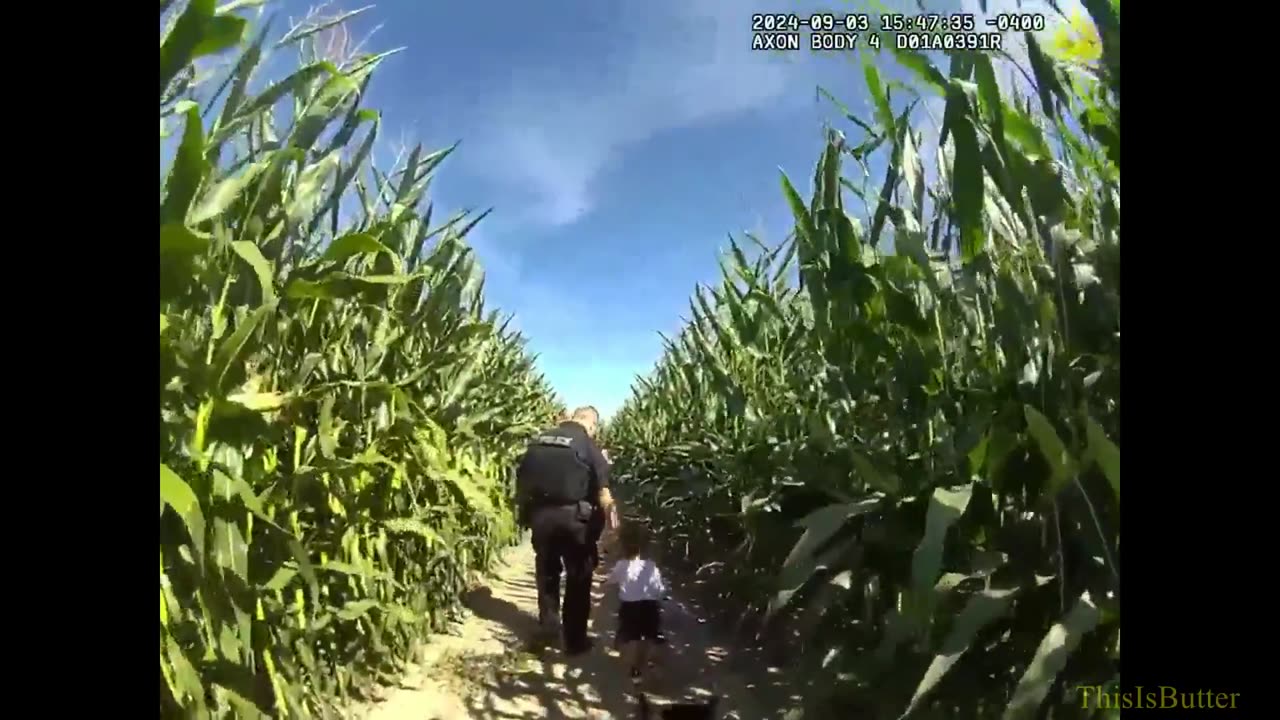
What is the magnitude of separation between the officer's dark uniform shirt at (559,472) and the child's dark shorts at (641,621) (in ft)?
2.01

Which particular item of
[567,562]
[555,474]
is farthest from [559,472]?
[567,562]

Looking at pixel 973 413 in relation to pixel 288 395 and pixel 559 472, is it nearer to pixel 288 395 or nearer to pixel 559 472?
pixel 288 395

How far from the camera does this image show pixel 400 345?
2600mm

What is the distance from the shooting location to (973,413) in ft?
4.63

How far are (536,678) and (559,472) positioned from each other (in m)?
0.87

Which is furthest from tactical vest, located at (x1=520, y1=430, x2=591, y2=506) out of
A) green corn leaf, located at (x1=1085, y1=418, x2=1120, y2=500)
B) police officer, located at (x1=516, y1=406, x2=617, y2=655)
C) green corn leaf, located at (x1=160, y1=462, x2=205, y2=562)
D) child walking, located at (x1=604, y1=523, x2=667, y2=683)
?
green corn leaf, located at (x1=1085, y1=418, x2=1120, y2=500)

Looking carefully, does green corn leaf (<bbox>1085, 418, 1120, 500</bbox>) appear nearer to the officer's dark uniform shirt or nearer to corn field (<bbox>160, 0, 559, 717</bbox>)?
corn field (<bbox>160, 0, 559, 717</bbox>)

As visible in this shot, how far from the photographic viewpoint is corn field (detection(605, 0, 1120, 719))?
1.08 meters

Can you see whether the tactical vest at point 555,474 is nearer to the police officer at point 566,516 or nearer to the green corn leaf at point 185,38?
the police officer at point 566,516

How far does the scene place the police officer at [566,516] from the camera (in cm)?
349

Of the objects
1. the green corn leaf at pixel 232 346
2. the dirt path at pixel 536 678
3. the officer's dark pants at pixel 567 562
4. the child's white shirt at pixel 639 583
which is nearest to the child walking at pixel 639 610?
the child's white shirt at pixel 639 583

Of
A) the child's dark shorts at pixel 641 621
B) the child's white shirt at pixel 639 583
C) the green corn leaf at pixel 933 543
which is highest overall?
the green corn leaf at pixel 933 543
